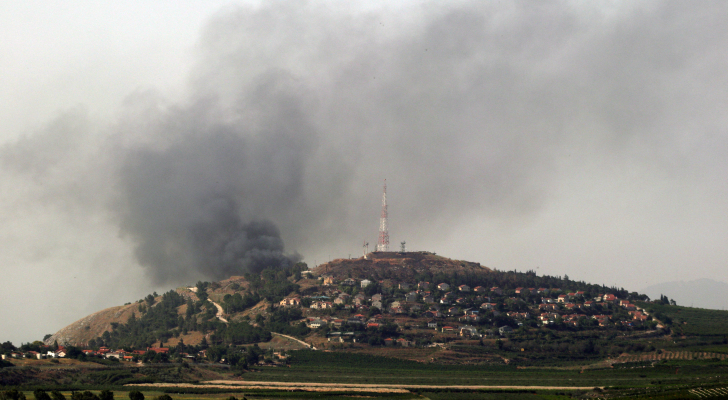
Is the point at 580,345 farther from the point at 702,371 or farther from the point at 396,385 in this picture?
the point at 396,385

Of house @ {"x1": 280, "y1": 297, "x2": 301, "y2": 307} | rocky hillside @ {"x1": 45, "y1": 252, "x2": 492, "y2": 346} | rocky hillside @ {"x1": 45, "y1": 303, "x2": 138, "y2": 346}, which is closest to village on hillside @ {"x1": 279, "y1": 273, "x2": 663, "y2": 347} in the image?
house @ {"x1": 280, "y1": 297, "x2": 301, "y2": 307}

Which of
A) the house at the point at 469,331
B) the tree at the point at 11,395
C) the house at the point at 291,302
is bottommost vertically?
the tree at the point at 11,395

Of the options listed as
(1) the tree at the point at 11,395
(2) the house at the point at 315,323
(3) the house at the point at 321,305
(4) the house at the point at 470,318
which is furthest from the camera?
(3) the house at the point at 321,305

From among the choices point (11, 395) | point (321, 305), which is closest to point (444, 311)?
point (321, 305)

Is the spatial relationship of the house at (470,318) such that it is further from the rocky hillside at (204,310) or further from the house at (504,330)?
the rocky hillside at (204,310)

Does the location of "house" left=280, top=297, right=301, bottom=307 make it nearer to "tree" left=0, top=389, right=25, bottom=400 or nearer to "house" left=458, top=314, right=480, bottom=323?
"house" left=458, top=314, right=480, bottom=323

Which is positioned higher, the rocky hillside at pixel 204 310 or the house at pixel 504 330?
the rocky hillside at pixel 204 310

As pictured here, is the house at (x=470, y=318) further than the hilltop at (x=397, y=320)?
Yes

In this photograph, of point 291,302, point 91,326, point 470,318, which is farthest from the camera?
point 91,326

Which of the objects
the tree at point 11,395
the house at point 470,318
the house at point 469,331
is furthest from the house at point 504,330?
the tree at point 11,395

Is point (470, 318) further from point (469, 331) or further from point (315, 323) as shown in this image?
point (315, 323)

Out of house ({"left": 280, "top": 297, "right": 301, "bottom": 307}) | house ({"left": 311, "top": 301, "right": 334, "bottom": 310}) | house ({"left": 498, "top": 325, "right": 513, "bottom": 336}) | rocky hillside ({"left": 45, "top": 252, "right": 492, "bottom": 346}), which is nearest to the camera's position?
house ({"left": 498, "top": 325, "right": 513, "bottom": 336})

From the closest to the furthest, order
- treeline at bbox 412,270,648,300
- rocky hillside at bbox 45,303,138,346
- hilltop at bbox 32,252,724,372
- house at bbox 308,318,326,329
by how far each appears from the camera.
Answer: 1. hilltop at bbox 32,252,724,372
2. house at bbox 308,318,326,329
3. rocky hillside at bbox 45,303,138,346
4. treeline at bbox 412,270,648,300
